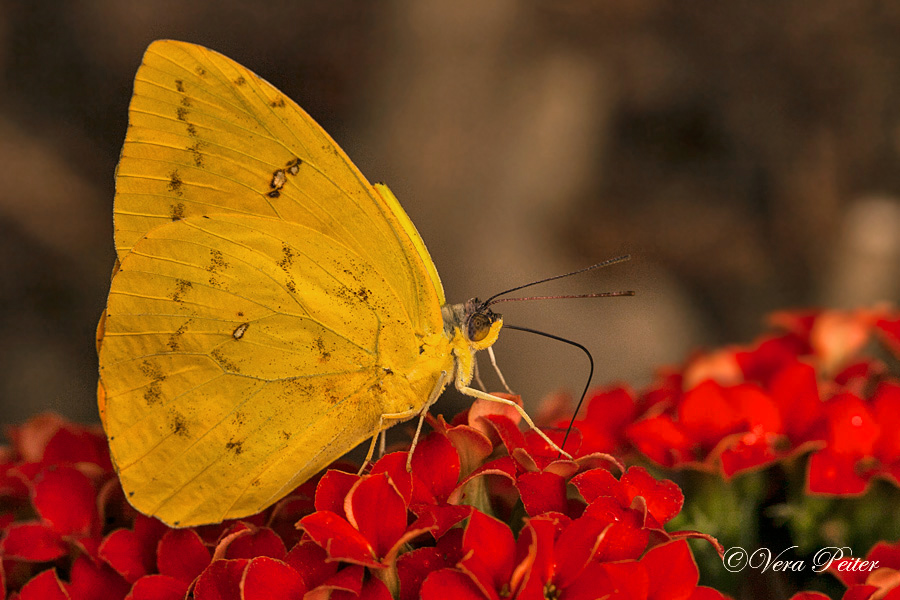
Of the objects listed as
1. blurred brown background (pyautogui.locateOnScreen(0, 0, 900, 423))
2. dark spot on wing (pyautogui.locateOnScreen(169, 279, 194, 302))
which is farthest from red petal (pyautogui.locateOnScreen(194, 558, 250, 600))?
blurred brown background (pyautogui.locateOnScreen(0, 0, 900, 423))

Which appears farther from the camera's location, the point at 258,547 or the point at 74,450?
the point at 74,450

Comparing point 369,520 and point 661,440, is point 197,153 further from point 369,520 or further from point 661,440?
point 661,440

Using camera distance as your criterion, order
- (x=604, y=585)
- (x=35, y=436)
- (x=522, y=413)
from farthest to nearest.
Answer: (x=35, y=436)
(x=522, y=413)
(x=604, y=585)

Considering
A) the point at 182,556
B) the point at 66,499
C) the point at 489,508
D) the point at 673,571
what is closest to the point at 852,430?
the point at 673,571

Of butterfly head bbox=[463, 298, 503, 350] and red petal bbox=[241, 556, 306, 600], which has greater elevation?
butterfly head bbox=[463, 298, 503, 350]

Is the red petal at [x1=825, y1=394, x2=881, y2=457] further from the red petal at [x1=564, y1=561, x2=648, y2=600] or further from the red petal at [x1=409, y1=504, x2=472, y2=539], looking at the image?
the red petal at [x1=409, y1=504, x2=472, y2=539]

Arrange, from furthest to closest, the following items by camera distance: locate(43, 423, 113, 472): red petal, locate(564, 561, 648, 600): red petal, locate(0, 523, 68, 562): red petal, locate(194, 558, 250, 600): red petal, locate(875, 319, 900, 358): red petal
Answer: locate(875, 319, 900, 358): red petal < locate(43, 423, 113, 472): red petal < locate(0, 523, 68, 562): red petal < locate(194, 558, 250, 600): red petal < locate(564, 561, 648, 600): red petal
